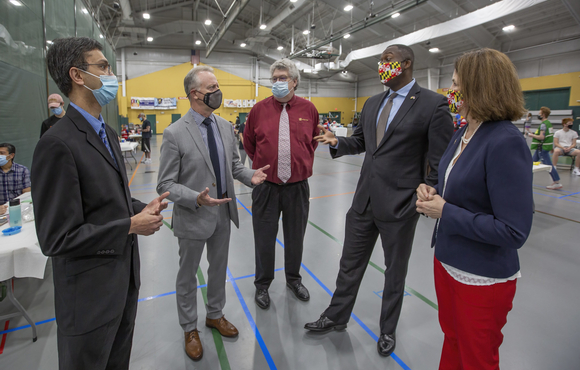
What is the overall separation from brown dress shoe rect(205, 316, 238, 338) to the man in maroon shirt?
0.41 metres

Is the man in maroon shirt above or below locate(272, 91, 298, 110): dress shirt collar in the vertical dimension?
below

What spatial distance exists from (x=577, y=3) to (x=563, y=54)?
4.70 metres

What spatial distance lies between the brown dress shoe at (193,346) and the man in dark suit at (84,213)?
89 centimetres

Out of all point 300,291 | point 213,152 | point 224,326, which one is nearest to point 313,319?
point 300,291

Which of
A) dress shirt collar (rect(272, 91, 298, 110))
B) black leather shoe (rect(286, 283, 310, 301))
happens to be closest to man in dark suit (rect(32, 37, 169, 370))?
dress shirt collar (rect(272, 91, 298, 110))

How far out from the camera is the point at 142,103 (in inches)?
938

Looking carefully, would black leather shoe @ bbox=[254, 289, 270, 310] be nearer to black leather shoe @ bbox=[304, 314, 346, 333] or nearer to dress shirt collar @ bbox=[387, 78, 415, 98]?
black leather shoe @ bbox=[304, 314, 346, 333]

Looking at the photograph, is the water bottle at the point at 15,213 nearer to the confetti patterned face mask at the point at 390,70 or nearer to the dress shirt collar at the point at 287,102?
the dress shirt collar at the point at 287,102

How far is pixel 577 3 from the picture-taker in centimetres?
1130

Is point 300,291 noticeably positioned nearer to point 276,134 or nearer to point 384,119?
point 276,134

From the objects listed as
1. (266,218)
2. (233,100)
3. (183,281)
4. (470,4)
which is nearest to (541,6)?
(470,4)

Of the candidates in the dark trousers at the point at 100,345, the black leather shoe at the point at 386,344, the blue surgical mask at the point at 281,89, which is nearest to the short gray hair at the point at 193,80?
the blue surgical mask at the point at 281,89

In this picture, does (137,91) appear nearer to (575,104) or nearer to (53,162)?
(53,162)

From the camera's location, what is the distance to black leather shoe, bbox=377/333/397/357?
222 cm
